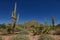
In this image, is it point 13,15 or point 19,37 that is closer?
point 19,37

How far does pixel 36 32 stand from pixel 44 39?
5.41m

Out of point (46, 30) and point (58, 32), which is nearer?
point (46, 30)

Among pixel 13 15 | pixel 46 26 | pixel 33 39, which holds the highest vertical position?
pixel 13 15

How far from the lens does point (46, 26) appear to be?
789 inches

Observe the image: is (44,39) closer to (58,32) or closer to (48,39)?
(48,39)

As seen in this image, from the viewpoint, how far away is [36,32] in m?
19.0

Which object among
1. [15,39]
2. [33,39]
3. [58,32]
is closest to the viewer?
[15,39]

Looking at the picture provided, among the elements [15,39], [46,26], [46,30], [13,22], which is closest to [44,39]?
[15,39]

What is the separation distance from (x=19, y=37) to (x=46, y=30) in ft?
20.0

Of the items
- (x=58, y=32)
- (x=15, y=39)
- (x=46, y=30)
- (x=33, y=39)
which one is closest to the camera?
(x=15, y=39)

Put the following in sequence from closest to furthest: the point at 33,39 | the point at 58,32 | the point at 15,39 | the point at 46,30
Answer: the point at 15,39 → the point at 33,39 → the point at 46,30 → the point at 58,32

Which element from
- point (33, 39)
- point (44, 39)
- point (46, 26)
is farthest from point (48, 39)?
point (46, 26)

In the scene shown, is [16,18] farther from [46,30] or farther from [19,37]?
[19,37]

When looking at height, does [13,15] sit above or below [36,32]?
above
